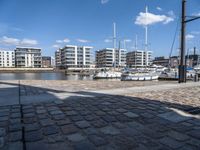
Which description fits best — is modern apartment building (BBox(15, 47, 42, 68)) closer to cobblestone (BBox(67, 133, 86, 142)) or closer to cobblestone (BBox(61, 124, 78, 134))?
cobblestone (BBox(61, 124, 78, 134))

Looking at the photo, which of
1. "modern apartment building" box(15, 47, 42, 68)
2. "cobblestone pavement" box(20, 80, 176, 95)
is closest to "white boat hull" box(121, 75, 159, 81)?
"cobblestone pavement" box(20, 80, 176, 95)

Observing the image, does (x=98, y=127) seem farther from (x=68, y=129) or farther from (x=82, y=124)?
(x=68, y=129)

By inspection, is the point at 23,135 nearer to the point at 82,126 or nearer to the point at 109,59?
the point at 82,126

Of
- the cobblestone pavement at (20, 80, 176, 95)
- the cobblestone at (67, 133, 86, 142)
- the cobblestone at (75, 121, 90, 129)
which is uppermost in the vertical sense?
the cobblestone pavement at (20, 80, 176, 95)

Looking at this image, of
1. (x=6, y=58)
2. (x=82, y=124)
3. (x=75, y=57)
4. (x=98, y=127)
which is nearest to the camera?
(x=98, y=127)

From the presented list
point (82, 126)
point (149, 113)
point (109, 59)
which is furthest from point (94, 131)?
point (109, 59)

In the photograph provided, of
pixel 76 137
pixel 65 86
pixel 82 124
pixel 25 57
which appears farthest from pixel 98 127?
pixel 25 57

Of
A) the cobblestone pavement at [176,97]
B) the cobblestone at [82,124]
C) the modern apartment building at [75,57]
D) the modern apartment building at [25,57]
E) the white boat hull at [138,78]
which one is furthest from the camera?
the modern apartment building at [75,57]

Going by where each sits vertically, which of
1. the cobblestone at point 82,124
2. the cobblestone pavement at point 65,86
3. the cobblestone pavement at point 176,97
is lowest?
the cobblestone at point 82,124

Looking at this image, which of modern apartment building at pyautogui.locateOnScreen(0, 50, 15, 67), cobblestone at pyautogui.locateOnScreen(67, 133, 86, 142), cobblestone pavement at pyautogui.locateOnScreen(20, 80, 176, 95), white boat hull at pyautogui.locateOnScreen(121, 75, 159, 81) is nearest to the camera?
cobblestone at pyautogui.locateOnScreen(67, 133, 86, 142)

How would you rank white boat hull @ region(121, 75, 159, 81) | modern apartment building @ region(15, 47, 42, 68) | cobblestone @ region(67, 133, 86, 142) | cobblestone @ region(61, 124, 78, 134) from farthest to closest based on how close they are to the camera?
modern apartment building @ region(15, 47, 42, 68), white boat hull @ region(121, 75, 159, 81), cobblestone @ region(61, 124, 78, 134), cobblestone @ region(67, 133, 86, 142)

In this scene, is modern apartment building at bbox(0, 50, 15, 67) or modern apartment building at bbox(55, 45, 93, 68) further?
modern apartment building at bbox(0, 50, 15, 67)

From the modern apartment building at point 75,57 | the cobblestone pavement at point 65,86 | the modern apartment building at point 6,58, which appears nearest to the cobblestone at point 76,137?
the cobblestone pavement at point 65,86

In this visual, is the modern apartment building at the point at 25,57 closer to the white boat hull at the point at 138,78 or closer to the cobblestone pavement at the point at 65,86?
the white boat hull at the point at 138,78
